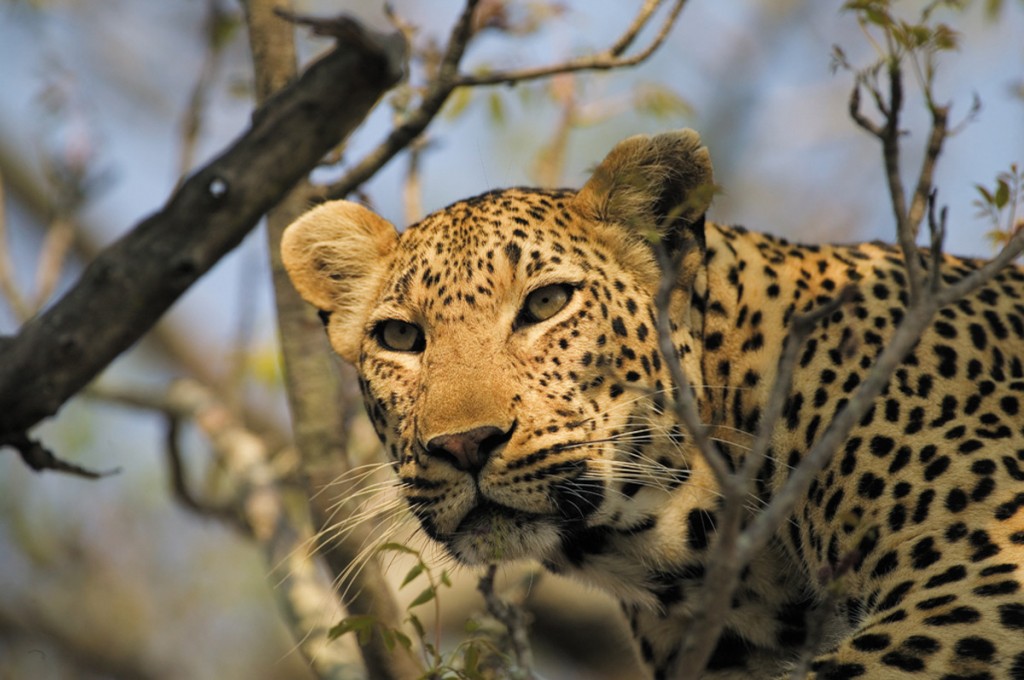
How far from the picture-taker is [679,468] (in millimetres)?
6785

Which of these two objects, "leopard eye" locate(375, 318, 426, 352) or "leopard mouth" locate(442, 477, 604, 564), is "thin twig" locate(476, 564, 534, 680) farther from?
"leopard eye" locate(375, 318, 426, 352)

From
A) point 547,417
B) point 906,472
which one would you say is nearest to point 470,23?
point 547,417

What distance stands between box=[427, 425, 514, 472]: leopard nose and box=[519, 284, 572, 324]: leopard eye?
812mm

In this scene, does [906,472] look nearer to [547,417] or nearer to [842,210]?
[547,417]

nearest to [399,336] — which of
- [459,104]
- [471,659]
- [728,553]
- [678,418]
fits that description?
[678,418]

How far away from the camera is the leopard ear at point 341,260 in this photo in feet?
25.6

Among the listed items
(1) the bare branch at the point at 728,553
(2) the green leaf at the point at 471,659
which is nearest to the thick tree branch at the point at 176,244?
(1) the bare branch at the point at 728,553

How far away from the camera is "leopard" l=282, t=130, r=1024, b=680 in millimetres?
5926

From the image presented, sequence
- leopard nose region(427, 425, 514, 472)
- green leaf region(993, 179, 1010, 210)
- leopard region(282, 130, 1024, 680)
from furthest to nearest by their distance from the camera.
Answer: leopard nose region(427, 425, 514, 472), leopard region(282, 130, 1024, 680), green leaf region(993, 179, 1010, 210)

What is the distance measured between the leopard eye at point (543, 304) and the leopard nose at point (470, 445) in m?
0.81

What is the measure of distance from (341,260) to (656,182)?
2.01 meters

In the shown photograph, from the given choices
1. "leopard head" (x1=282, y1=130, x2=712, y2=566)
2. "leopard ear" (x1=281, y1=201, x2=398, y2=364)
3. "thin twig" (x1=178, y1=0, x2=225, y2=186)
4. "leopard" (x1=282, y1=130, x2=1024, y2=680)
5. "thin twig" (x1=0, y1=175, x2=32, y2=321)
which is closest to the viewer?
"leopard" (x1=282, y1=130, x2=1024, y2=680)

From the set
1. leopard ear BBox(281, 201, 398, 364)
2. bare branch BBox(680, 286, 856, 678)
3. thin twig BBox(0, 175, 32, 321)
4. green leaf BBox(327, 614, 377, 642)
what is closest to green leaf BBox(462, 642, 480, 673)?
green leaf BBox(327, 614, 377, 642)

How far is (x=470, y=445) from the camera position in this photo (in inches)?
241
